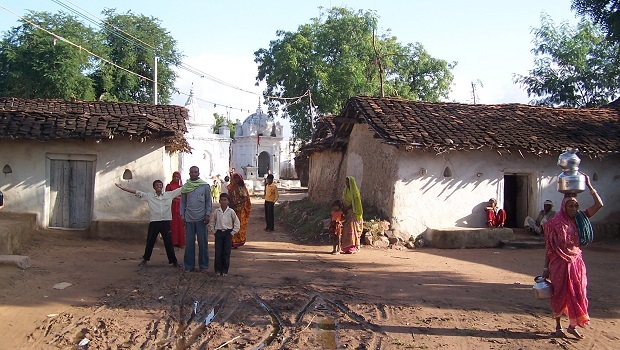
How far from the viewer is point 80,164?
1341 centimetres

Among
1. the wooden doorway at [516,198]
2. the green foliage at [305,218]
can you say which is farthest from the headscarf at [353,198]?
the wooden doorway at [516,198]

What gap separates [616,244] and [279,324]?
39.7ft

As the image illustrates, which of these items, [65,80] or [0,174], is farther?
[65,80]

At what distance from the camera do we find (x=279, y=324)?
645cm

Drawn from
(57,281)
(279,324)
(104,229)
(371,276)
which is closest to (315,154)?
(104,229)

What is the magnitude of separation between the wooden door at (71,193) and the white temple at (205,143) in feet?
85.9

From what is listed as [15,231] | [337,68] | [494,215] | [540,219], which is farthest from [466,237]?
[337,68]

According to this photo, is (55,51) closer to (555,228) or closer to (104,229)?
(104,229)

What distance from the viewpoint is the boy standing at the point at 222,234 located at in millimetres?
9234

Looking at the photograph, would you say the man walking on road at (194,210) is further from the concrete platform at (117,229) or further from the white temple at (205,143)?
the white temple at (205,143)

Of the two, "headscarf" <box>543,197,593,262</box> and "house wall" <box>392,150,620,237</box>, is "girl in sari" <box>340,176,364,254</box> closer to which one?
"house wall" <box>392,150,620,237</box>

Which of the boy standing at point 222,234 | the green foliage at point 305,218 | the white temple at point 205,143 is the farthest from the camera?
the white temple at point 205,143

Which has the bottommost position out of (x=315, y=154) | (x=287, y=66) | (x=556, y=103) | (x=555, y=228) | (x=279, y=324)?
(x=279, y=324)

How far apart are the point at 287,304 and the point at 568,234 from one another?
11.8 feet
